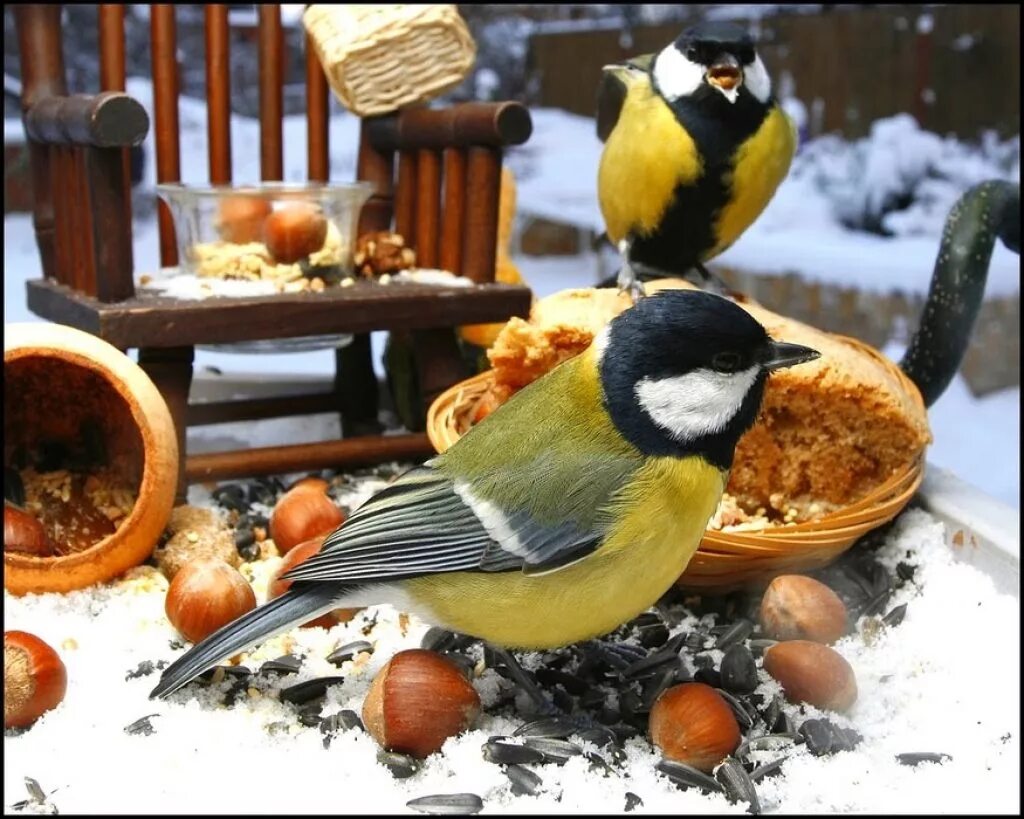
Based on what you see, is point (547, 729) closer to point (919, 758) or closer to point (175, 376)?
point (919, 758)

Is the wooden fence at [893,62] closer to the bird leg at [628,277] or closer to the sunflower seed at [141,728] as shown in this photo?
the bird leg at [628,277]

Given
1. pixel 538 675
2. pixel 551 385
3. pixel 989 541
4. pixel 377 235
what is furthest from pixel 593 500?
pixel 377 235

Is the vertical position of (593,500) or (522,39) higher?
(522,39)

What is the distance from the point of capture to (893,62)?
160 cm

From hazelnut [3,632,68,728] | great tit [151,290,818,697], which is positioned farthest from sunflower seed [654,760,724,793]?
hazelnut [3,632,68,728]

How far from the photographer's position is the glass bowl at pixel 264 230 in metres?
1.45

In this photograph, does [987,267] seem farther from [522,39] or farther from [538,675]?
[538,675]

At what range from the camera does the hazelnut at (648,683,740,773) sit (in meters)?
0.85

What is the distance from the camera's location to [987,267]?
4.81 feet

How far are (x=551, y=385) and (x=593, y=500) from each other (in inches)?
5.0

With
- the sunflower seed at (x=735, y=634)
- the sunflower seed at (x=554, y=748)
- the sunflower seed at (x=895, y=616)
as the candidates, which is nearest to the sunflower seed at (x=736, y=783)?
the sunflower seed at (x=554, y=748)

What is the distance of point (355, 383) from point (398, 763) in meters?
1.02

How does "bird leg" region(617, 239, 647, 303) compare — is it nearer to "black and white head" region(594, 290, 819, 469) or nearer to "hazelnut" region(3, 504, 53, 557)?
"black and white head" region(594, 290, 819, 469)

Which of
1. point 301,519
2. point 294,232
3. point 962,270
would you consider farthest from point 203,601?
point 962,270
